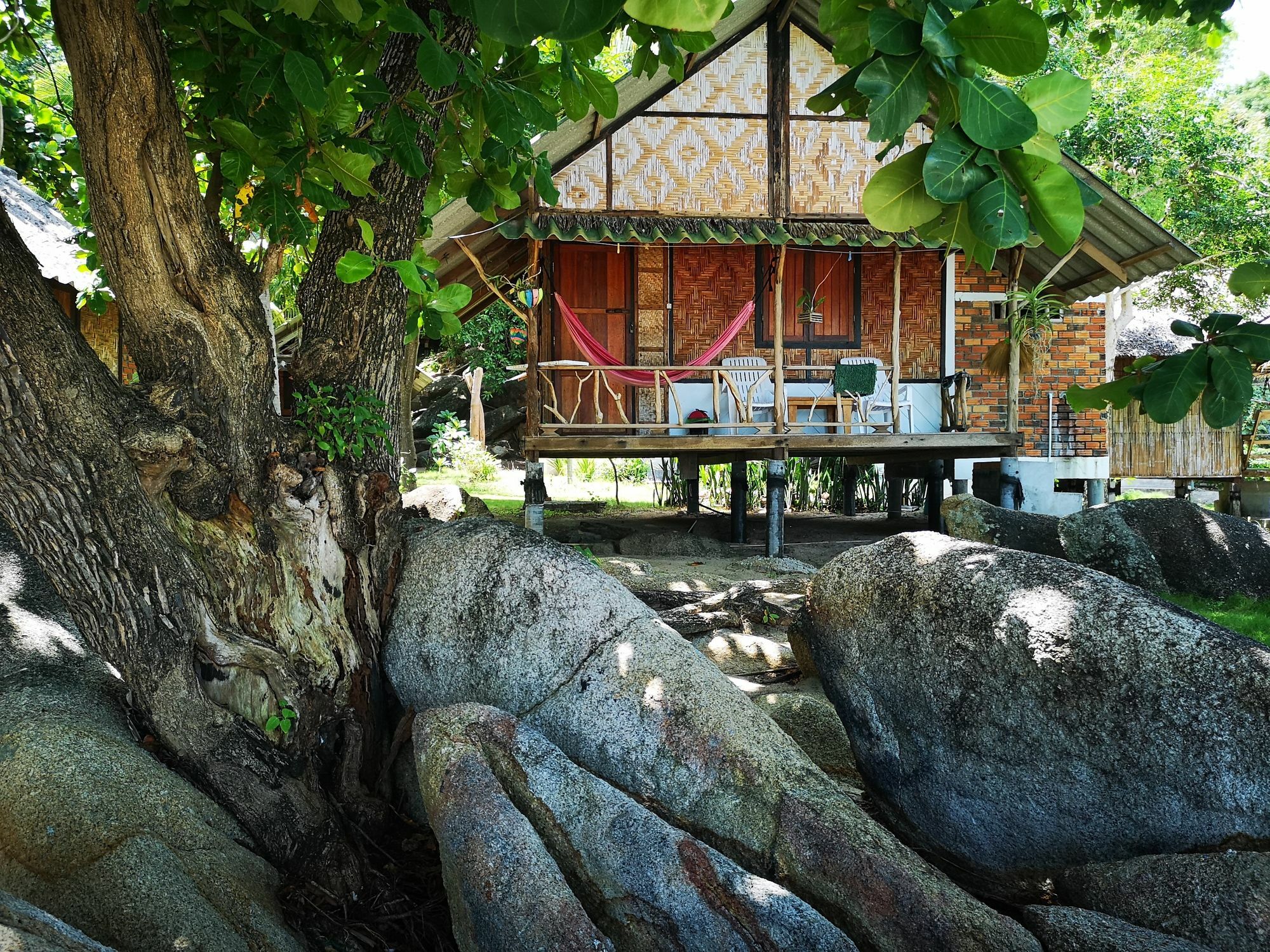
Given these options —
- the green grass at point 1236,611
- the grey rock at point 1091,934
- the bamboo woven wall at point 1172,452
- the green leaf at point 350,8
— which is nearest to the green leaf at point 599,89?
the green leaf at point 350,8

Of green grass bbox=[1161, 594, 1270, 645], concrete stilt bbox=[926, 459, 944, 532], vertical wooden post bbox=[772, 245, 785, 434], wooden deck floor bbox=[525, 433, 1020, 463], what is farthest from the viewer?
concrete stilt bbox=[926, 459, 944, 532]

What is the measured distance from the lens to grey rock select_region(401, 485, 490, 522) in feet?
26.5

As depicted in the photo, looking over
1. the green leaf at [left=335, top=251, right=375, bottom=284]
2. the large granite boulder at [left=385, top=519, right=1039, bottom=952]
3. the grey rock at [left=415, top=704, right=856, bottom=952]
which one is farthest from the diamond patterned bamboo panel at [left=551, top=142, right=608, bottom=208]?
the grey rock at [left=415, top=704, right=856, bottom=952]

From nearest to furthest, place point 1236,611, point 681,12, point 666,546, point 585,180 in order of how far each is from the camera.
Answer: point 681,12 < point 1236,611 < point 666,546 < point 585,180

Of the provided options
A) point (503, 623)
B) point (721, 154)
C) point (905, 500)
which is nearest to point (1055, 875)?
point (503, 623)

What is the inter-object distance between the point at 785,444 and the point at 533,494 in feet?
7.87

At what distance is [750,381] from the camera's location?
31.9 ft

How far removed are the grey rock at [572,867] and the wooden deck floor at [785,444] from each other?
5870 millimetres

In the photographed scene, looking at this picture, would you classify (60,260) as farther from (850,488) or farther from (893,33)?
(893,33)

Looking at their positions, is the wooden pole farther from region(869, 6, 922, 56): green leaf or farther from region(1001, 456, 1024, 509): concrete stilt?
region(869, 6, 922, 56): green leaf

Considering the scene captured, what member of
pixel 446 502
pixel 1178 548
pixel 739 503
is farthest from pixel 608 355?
pixel 1178 548

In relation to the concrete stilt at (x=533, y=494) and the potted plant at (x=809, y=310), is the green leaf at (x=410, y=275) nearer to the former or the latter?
the concrete stilt at (x=533, y=494)

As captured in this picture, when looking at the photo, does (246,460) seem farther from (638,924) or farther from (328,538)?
(638,924)

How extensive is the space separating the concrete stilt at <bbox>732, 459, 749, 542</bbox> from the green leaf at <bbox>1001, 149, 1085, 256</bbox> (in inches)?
343
